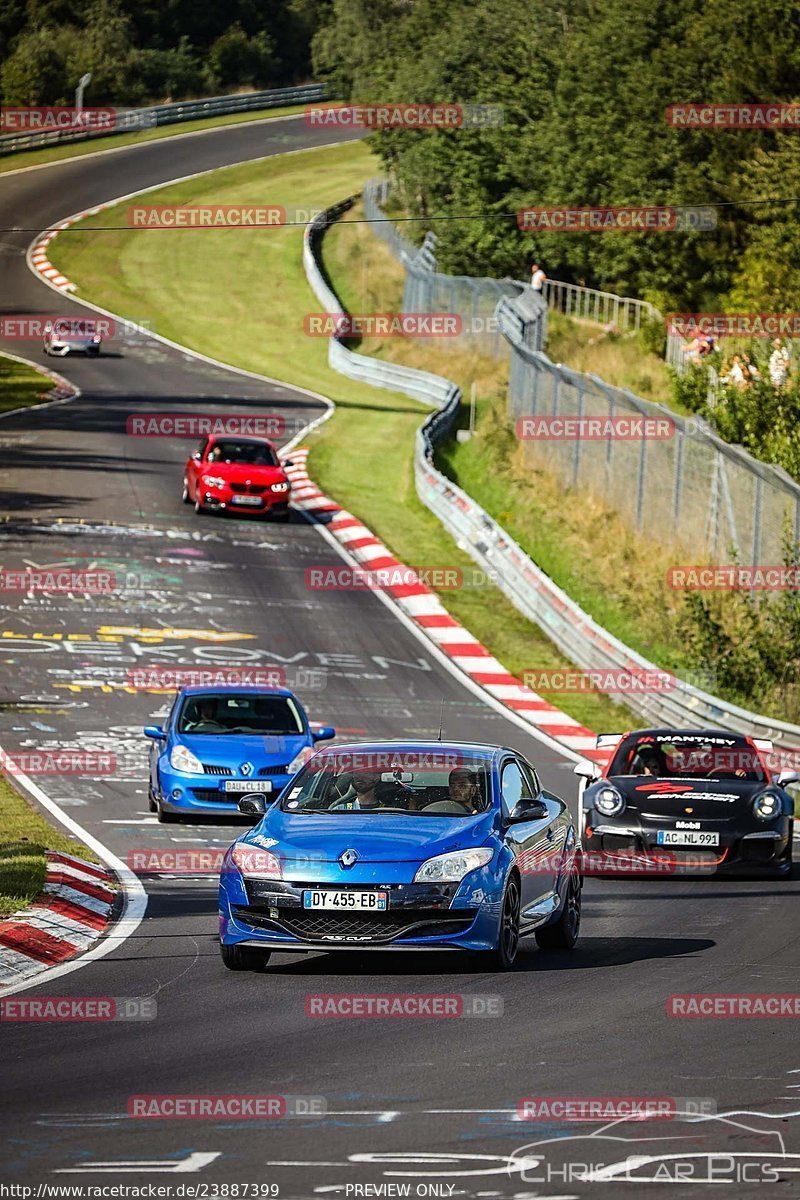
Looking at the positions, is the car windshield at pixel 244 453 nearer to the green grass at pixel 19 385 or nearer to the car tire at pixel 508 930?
the green grass at pixel 19 385

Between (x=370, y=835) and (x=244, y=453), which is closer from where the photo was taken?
(x=370, y=835)

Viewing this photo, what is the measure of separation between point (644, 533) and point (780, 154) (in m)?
19.2

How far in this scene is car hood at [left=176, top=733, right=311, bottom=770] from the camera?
65.7 feet

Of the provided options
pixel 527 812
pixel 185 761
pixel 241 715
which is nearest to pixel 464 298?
pixel 241 715

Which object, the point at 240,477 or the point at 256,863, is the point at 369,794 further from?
the point at 240,477

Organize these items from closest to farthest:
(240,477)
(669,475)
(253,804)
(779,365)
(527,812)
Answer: (527,812), (253,804), (669,475), (779,365), (240,477)

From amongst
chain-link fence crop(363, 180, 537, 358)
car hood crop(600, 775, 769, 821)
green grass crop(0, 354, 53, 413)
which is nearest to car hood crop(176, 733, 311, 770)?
car hood crop(600, 775, 769, 821)

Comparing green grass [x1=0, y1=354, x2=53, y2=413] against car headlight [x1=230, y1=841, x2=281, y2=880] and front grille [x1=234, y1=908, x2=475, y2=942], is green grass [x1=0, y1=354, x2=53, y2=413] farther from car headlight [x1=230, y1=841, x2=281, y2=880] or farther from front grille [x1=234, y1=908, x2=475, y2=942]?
front grille [x1=234, y1=908, x2=475, y2=942]

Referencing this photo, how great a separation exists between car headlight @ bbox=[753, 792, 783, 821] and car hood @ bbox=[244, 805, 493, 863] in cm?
558

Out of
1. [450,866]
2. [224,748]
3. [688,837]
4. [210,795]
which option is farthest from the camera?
[224,748]

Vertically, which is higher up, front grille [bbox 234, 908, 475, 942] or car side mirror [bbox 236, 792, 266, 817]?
car side mirror [bbox 236, 792, 266, 817]

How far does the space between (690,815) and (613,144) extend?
47.9 meters

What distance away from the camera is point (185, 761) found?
779 inches

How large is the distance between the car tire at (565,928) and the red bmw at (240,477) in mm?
26696
